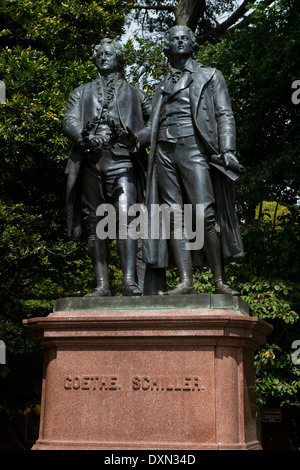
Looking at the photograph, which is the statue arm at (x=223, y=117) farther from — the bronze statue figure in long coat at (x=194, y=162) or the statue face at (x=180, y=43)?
the statue face at (x=180, y=43)

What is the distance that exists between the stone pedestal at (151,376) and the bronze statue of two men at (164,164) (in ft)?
1.83

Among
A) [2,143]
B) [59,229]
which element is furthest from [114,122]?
[59,229]

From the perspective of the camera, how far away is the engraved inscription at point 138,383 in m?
6.31

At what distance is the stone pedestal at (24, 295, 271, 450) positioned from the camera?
20.5 feet

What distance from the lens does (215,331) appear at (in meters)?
6.31

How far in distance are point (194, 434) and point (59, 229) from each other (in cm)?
964

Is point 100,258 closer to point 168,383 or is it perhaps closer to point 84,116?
point 84,116

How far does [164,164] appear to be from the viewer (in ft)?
24.3

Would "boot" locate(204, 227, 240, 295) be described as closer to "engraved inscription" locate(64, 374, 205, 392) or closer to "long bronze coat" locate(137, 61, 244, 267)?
"long bronze coat" locate(137, 61, 244, 267)

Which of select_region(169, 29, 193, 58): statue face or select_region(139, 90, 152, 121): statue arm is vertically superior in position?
select_region(169, 29, 193, 58): statue face

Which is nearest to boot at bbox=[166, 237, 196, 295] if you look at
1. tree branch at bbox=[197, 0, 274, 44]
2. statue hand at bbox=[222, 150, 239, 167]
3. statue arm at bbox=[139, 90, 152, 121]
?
statue hand at bbox=[222, 150, 239, 167]

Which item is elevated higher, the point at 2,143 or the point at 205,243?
the point at 2,143

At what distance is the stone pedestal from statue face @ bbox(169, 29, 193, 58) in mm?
Answer: 2514

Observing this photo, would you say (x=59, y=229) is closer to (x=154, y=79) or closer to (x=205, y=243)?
(x=154, y=79)
